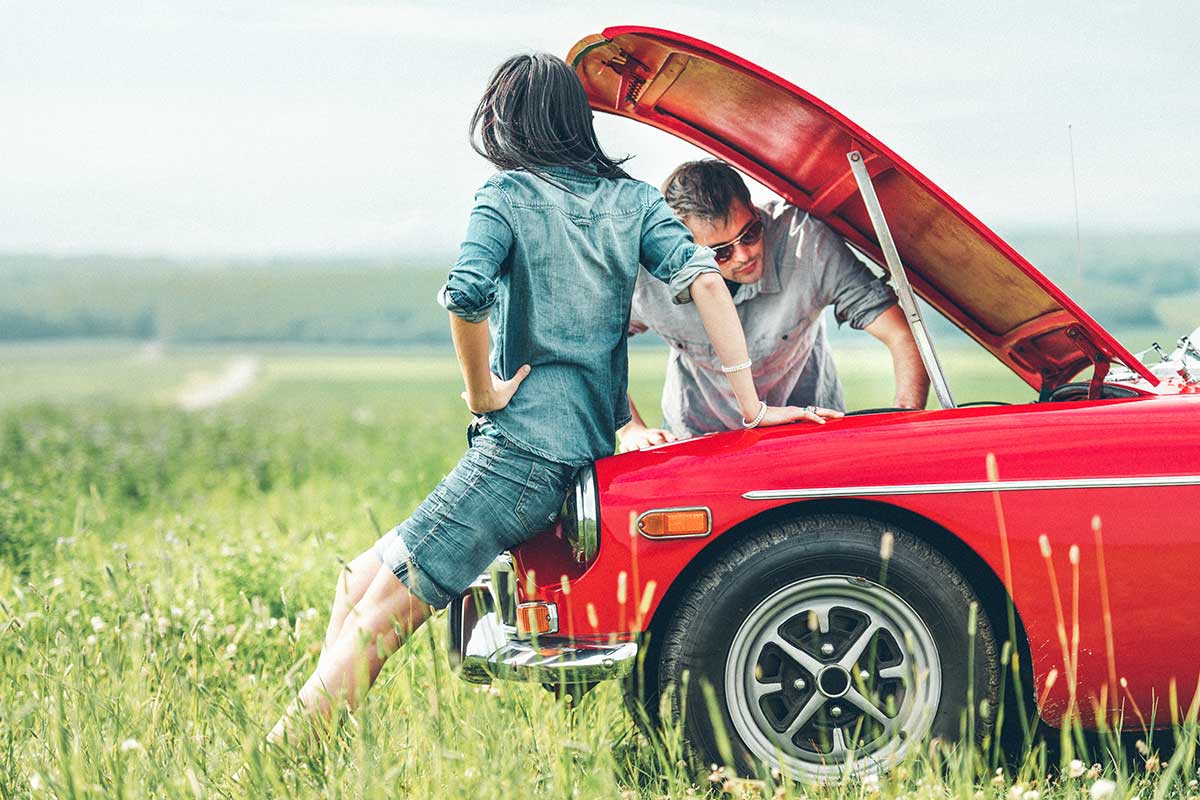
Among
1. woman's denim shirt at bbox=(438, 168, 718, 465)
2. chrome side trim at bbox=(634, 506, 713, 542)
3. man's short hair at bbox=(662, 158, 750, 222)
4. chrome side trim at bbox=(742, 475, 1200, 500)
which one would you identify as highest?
man's short hair at bbox=(662, 158, 750, 222)

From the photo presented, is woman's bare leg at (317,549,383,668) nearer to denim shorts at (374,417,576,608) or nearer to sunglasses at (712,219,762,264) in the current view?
denim shorts at (374,417,576,608)

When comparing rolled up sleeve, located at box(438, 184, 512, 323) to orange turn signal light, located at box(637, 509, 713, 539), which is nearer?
rolled up sleeve, located at box(438, 184, 512, 323)

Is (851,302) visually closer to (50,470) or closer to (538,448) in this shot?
(538,448)

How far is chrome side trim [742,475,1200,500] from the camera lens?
295 centimetres

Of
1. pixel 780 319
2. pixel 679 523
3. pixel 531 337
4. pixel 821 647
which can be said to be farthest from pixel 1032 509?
pixel 780 319

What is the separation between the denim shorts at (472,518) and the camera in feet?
9.98

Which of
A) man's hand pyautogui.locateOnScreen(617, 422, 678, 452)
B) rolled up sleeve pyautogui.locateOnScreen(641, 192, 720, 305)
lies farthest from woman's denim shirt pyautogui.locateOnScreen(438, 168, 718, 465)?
man's hand pyautogui.locateOnScreen(617, 422, 678, 452)

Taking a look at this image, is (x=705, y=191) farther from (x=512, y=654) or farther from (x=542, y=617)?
(x=512, y=654)

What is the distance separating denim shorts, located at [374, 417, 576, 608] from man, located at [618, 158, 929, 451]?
794 millimetres

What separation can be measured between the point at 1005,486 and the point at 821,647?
2.02 ft

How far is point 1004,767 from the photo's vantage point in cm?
301

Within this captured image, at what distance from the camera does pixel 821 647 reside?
302 cm

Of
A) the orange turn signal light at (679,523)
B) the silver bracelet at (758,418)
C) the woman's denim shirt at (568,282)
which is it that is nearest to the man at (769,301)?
the silver bracelet at (758,418)

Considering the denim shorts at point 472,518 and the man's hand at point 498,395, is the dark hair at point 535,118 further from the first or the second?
the denim shorts at point 472,518
